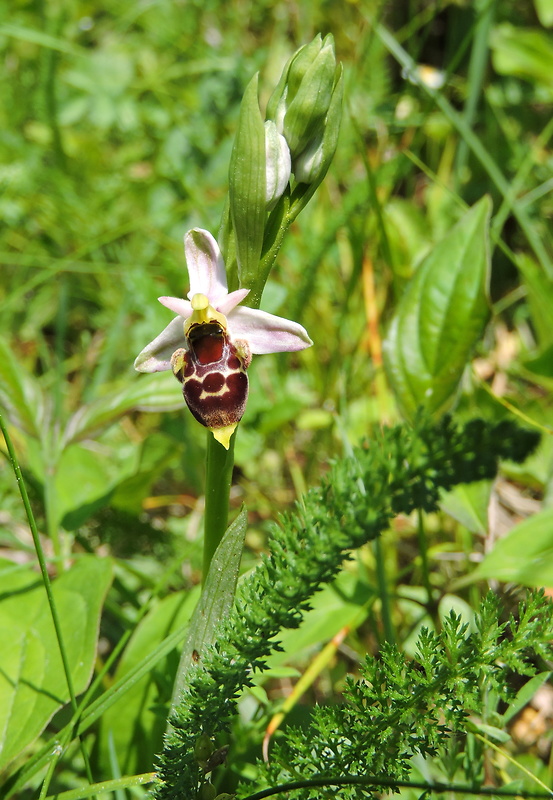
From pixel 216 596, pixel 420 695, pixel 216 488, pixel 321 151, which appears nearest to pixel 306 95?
pixel 321 151

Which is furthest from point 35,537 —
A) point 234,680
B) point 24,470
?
point 24,470

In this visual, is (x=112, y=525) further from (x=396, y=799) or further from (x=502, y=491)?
(x=502, y=491)

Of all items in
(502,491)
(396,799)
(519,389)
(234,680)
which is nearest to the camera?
(234,680)

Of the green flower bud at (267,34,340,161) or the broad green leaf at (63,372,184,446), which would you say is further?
the broad green leaf at (63,372,184,446)

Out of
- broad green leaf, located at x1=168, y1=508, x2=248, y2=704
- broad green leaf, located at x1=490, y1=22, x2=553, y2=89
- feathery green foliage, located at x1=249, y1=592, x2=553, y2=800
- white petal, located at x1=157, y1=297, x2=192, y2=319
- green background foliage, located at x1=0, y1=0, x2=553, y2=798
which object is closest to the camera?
feathery green foliage, located at x1=249, y1=592, x2=553, y2=800

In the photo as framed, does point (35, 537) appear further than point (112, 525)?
No

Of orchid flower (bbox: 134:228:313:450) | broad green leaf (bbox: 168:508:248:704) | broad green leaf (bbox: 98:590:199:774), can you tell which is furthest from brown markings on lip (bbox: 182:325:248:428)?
broad green leaf (bbox: 98:590:199:774)

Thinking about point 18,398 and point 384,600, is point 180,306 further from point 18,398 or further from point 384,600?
Result: point 384,600

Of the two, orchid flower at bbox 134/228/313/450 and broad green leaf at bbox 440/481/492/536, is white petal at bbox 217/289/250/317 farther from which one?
broad green leaf at bbox 440/481/492/536
